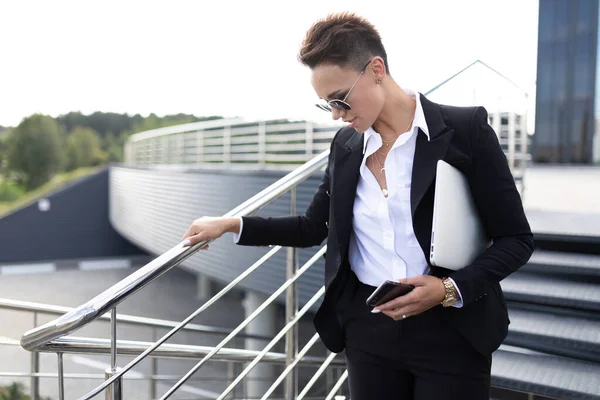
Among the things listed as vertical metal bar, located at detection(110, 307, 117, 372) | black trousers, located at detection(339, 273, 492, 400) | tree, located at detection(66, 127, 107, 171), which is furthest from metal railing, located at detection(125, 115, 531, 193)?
tree, located at detection(66, 127, 107, 171)

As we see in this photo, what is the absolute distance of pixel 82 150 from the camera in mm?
46500

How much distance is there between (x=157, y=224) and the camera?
12.6 metres

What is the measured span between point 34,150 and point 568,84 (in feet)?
114

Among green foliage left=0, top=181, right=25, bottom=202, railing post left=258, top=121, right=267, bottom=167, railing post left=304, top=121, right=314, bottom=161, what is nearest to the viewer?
railing post left=304, top=121, right=314, bottom=161

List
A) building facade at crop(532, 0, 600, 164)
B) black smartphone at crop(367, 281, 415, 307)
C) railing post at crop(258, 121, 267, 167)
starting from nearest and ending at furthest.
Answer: black smartphone at crop(367, 281, 415, 307) < railing post at crop(258, 121, 267, 167) < building facade at crop(532, 0, 600, 164)

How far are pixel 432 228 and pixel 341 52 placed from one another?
0.47m

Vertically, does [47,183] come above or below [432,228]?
below

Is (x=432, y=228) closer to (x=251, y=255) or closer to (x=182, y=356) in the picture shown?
(x=182, y=356)

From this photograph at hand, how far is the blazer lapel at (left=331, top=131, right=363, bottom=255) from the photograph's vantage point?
1.43 metres

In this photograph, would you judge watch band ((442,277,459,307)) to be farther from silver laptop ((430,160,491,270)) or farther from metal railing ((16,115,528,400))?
metal railing ((16,115,528,400))

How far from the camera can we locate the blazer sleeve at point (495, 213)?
1260mm

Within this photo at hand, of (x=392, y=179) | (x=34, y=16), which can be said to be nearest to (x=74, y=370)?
(x=392, y=179)

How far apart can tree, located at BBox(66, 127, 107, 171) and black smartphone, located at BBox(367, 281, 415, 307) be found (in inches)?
1748

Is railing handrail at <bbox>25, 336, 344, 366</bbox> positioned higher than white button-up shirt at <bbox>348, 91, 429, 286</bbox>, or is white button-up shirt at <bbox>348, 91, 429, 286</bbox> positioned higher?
white button-up shirt at <bbox>348, 91, 429, 286</bbox>
